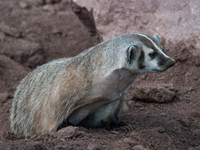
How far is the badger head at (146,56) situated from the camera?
221 centimetres

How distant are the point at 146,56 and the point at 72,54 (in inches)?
106

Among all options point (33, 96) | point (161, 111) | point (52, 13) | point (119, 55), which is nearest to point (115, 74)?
point (119, 55)

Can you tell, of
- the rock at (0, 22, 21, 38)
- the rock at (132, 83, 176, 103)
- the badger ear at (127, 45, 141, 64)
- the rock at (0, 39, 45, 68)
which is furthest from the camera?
the rock at (0, 22, 21, 38)

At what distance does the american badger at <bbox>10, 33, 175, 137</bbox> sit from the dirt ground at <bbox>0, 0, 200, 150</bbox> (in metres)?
0.19

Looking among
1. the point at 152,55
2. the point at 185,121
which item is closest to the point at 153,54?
the point at 152,55

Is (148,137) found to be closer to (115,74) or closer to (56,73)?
(115,74)

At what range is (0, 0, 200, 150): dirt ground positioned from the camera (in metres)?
2.29

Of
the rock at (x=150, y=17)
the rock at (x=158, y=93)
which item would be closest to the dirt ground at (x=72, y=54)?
the rock at (x=158, y=93)

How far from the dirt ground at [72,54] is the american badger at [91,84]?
7.5 inches

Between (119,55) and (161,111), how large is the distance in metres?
1.28

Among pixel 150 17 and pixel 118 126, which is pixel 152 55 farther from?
pixel 150 17

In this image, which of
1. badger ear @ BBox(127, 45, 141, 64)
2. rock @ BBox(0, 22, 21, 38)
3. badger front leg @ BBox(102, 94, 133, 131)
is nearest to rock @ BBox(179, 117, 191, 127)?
badger front leg @ BBox(102, 94, 133, 131)

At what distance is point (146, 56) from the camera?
2.24m

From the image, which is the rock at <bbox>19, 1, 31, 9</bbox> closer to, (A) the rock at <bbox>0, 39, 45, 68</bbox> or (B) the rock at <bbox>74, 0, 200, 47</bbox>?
(A) the rock at <bbox>0, 39, 45, 68</bbox>
